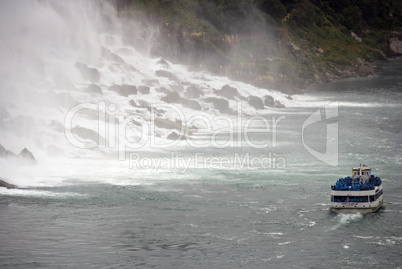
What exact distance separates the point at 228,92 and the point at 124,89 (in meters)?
21.8

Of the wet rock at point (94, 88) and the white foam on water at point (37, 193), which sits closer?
the white foam on water at point (37, 193)

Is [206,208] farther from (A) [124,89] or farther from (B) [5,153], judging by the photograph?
(A) [124,89]

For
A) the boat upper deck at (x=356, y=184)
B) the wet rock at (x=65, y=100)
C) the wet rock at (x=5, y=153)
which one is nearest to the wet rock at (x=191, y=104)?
the wet rock at (x=65, y=100)

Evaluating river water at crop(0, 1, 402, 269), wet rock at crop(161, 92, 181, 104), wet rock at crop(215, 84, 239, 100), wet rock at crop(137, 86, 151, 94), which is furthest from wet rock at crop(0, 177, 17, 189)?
wet rock at crop(215, 84, 239, 100)

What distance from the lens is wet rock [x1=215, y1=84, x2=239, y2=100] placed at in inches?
5171

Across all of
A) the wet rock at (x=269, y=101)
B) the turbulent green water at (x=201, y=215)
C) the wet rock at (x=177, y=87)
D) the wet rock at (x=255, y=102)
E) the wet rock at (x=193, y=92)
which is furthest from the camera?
the wet rock at (x=269, y=101)

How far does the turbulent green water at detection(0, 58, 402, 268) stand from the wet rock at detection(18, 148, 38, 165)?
1.67 meters

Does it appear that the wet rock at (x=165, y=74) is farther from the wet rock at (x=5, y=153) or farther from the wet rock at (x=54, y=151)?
the wet rock at (x=5, y=153)

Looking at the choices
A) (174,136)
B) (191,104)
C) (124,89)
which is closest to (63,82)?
(124,89)

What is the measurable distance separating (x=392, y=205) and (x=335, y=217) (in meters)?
5.99

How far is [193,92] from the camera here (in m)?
127

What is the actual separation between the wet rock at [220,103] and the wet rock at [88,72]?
1695cm

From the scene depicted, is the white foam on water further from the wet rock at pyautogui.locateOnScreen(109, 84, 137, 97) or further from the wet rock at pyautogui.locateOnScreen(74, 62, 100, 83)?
the wet rock at pyautogui.locateOnScreen(74, 62, 100, 83)

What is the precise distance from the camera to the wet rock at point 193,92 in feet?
415
